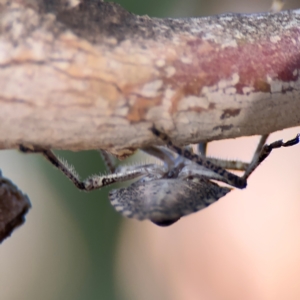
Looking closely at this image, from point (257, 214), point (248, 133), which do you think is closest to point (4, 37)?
point (248, 133)

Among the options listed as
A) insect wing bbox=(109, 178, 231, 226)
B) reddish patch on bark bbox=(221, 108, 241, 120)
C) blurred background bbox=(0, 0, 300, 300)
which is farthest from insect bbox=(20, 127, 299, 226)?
blurred background bbox=(0, 0, 300, 300)

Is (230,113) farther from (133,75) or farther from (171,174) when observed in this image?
(171,174)

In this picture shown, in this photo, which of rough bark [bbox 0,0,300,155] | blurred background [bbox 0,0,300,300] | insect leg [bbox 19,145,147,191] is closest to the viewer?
rough bark [bbox 0,0,300,155]

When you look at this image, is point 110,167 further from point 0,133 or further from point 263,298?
point 263,298

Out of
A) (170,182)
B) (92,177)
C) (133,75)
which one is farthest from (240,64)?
(92,177)

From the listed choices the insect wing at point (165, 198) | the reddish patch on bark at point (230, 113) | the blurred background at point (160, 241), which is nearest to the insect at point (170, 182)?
the insect wing at point (165, 198)

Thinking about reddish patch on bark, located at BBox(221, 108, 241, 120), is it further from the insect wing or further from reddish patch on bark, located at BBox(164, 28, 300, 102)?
the insect wing

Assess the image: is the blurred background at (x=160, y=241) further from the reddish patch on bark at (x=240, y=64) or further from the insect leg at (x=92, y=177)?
the reddish patch on bark at (x=240, y=64)
